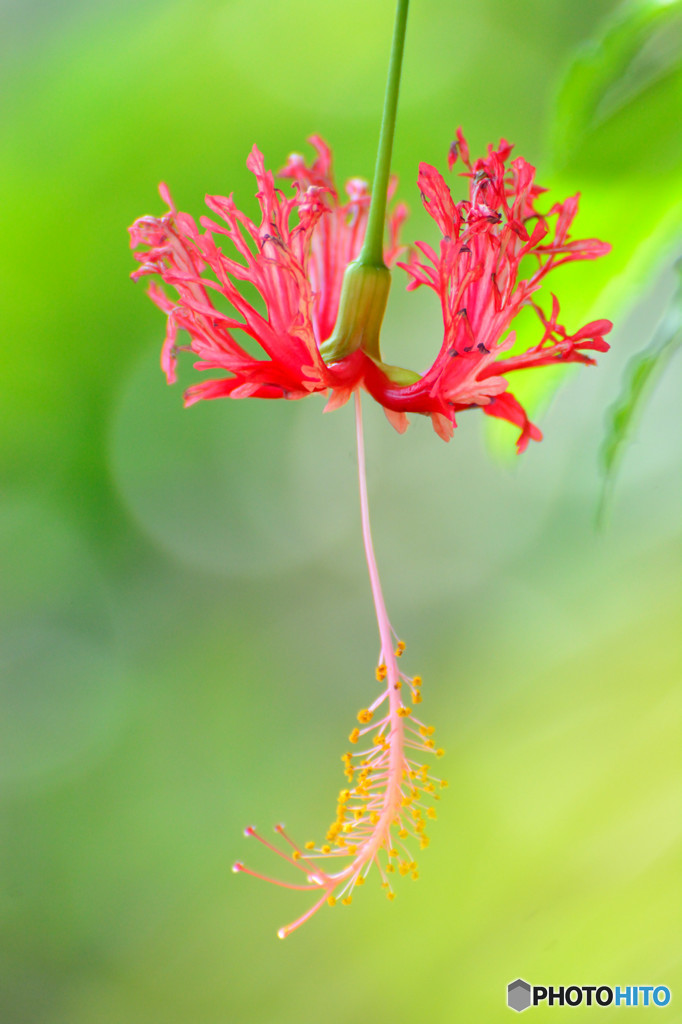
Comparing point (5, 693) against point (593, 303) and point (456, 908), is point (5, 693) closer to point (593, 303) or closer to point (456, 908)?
point (456, 908)

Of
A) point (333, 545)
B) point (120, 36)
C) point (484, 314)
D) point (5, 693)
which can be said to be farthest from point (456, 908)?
point (120, 36)

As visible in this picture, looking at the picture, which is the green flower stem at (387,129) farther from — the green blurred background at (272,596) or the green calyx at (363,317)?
the green blurred background at (272,596)

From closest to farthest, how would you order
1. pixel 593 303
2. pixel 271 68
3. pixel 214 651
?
1. pixel 593 303
2. pixel 271 68
3. pixel 214 651

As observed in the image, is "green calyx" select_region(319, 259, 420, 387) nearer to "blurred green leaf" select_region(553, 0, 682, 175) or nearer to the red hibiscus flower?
the red hibiscus flower

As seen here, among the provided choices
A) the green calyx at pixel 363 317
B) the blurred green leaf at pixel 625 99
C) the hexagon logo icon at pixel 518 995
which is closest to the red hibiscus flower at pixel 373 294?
the green calyx at pixel 363 317

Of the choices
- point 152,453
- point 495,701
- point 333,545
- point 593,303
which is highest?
point 152,453

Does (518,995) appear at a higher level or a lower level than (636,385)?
lower

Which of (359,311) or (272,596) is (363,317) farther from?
(272,596)

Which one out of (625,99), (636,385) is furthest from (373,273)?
(625,99)
